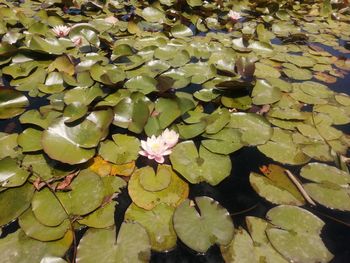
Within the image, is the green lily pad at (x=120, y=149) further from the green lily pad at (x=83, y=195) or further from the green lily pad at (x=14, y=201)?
the green lily pad at (x=14, y=201)

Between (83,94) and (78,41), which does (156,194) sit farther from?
(78,41)

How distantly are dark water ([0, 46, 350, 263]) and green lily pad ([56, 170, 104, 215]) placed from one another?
0.11 metres

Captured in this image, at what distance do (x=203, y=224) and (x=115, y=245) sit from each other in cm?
42

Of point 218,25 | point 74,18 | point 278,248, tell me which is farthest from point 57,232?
point 218,25

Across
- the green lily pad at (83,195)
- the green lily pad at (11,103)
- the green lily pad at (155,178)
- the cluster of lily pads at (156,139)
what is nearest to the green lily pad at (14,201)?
the cluster of lily pads at (156,139)

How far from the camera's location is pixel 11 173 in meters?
1.56

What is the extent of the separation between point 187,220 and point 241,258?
292 millimetres

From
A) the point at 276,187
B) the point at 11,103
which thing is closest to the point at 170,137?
the point at 276,187

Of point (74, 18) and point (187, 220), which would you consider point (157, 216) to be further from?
point (74, 18)

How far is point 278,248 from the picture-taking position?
135cm

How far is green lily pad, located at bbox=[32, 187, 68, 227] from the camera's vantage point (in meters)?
1.38

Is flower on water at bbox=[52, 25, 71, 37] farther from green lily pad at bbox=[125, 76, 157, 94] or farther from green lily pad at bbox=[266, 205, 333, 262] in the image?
green lily pad at bbox=[266, 205, 333, 262]

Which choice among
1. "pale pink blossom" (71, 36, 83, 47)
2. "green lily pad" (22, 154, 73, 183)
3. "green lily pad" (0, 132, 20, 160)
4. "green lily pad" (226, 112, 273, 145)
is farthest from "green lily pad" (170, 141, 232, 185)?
"pale pink blossom" (71, 36, 83, 47)

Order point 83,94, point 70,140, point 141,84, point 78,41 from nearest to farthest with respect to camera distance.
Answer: point 70,140
point 83,94
point 141,84
point 78,41
